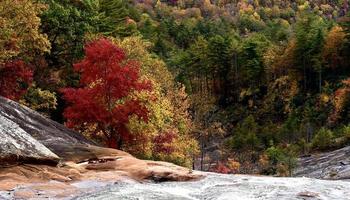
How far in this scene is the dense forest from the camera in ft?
106

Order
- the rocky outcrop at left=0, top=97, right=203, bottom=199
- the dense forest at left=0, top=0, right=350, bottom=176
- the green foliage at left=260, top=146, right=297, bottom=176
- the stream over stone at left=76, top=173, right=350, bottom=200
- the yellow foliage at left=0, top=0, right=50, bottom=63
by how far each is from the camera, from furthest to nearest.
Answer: the green foliage at left=260, top=146, right=297, bottom=176 → the dense forest at left=0, top=0, right=350, bottom=176 → the yellow foliage at left=0, top=0, right=50, bottom=63 → the rocky outcrop at left=0, top=97, right=203, bottom=199 → the stream over stone at left=76, top=173, right=350, bottom=200

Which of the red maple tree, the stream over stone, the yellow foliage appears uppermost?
the yellow foliage

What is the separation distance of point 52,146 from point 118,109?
353 inches

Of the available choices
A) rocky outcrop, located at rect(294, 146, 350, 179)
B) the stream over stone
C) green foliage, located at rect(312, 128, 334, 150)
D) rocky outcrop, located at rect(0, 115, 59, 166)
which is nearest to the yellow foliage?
rocky outcrop, located at rect(0, 115, 59, 166)

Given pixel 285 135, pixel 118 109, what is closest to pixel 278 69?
pixel 285 135

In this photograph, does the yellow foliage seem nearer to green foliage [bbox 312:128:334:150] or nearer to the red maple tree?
the red maple tree

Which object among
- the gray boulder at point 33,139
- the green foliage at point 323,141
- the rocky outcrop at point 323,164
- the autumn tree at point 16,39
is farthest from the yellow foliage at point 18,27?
the green foliage at point 323,141

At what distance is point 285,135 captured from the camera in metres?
73.9

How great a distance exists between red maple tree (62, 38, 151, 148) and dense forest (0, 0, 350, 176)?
Result: 66mm

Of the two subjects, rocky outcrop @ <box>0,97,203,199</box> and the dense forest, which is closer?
rocky outcrop @ <box>0,97,203,199</box>

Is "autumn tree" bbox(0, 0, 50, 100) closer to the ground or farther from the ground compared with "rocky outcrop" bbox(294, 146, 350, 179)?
farther from the ground

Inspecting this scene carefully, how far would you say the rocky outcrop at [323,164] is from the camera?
42756mm

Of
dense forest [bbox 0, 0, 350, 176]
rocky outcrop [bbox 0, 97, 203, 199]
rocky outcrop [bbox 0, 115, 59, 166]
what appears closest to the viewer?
rocky outcrop [bbox 0, 97, 203, 199]

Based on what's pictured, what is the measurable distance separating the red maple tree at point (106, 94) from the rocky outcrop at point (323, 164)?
17950 millimetres
